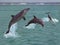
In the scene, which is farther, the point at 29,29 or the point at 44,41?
the point at 29,29

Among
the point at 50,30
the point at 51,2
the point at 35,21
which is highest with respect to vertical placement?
the point at 35,21

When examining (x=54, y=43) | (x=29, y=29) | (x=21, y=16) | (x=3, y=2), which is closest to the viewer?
(x=21, y=16)

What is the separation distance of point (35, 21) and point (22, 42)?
1.04 m

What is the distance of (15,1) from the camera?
4828 centimetres

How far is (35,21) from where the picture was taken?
444 inches

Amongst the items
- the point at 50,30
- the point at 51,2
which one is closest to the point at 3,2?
the point at 51,2

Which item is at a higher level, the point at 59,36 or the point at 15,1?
the point at 59,36

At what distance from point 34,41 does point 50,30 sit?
3163 mm

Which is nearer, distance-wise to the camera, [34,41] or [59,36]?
[34,41]

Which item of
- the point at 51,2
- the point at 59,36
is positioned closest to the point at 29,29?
the point at 59,36

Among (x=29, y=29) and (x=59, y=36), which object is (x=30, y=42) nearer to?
(x=59, y=36)

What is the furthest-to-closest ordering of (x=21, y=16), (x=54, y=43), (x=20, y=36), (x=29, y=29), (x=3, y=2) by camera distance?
(x=3, y=2)
(x=29, y=29)
(x=20, y=36)
(x=54, y=43)
(x=21, y=16)

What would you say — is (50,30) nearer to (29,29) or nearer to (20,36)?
(29,29)

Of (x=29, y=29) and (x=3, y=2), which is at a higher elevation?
(x=29, y=29)
